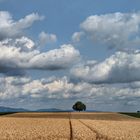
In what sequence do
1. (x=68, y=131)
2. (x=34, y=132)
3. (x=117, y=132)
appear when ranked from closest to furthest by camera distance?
1. (x=34, y=132)
2. (x=117, y=132)
3. (x=68, y=131)

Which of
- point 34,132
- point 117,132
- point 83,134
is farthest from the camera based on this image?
point 117,132

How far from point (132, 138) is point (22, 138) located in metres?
11.2

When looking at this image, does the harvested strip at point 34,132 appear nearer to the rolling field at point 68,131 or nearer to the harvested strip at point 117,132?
the rolling field at point 68,131

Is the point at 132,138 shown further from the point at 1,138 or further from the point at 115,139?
the point at 1,138

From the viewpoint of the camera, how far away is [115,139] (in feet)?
119

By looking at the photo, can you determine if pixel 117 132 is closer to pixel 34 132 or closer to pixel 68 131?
pixel 68 131

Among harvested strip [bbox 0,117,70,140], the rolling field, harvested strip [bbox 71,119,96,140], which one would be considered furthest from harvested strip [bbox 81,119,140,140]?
harvested strip [bbox 0,117,70,140]

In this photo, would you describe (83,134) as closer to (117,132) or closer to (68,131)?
(68,131)

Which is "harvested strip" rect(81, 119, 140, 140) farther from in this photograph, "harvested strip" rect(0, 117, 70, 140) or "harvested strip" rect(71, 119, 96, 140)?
"harvested strip" rect(0, 117, 70, 140)

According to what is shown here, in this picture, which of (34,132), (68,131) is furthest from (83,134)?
(34,132)

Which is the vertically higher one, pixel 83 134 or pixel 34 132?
pixel 34 132

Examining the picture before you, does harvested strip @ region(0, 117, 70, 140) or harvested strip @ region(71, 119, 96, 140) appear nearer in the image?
harvested strip @ region(71, 119, 96, 140)

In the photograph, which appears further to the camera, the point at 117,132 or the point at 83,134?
the point at 117,132

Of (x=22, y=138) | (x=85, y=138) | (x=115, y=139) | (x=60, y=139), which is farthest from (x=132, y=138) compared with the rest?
(x=22, y=138)
